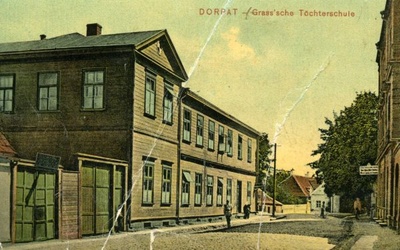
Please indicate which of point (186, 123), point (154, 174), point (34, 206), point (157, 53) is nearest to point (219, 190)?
point (186, 123)

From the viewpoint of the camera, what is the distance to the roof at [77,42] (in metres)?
11.8

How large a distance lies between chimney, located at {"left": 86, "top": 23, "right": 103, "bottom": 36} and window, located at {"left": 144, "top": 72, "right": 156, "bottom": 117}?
5.54ft

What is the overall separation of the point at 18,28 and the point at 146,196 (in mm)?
4169

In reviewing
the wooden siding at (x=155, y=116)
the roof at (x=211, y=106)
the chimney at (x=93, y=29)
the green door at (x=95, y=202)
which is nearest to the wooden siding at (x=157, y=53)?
the wooden siding at (x=155, y=116)

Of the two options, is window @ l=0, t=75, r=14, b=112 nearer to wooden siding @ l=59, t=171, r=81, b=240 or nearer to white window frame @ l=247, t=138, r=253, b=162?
wooden siding @ l=59, t=171, r=81, b=240

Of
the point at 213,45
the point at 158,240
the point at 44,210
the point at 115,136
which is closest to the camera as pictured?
the point at 213,45

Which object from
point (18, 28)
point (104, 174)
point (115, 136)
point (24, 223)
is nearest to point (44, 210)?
point (24, 223)

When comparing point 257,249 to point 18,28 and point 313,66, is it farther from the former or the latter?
point 18,28

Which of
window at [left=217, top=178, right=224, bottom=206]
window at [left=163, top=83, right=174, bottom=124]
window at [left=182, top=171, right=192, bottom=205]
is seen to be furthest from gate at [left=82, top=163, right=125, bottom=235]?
window at [left=217, top=178, right=224, bottom=206]

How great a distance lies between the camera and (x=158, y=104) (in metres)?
12.5

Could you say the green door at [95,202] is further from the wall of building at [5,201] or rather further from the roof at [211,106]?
the roof at [211,106]

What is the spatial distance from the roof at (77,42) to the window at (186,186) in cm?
298

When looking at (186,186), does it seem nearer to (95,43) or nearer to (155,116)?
(155,116)

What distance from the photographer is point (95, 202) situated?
1238cm
